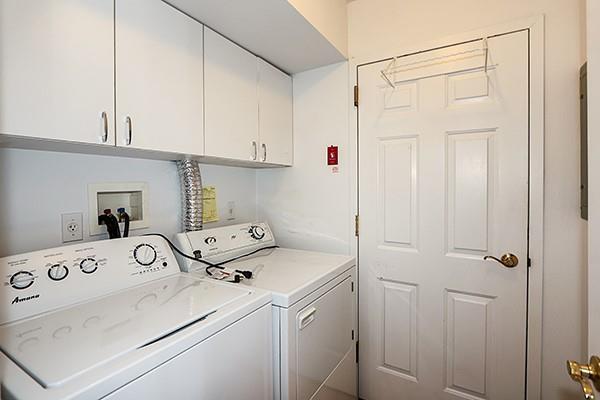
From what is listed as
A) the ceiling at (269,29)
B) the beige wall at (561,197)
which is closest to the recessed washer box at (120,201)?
the ceiling at (269,29)

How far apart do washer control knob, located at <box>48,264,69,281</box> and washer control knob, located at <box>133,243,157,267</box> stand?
24 cm

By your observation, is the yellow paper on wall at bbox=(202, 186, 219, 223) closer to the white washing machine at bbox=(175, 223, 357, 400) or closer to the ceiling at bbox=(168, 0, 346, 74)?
the white washing machine at bbox=(175, 223, 357, 400)

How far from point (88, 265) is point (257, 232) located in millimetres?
Answer: 978

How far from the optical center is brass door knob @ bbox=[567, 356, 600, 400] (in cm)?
59

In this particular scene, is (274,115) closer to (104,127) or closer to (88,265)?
(104,127)

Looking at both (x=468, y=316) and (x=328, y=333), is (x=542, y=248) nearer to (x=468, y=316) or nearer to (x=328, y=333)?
(x=468, y=316)

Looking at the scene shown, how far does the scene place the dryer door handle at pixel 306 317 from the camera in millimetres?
1200

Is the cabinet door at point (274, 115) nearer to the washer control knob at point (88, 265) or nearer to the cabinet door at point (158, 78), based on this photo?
the cabinet door at point (158, 78)

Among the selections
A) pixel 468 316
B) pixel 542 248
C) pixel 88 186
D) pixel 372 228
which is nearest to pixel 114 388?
pixel 88 186

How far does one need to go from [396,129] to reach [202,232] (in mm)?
1247

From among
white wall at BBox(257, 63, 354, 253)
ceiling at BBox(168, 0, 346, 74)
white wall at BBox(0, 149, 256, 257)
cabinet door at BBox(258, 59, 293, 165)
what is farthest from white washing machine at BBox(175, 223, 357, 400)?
ceiling at BBox(168, 0, 346, 74)

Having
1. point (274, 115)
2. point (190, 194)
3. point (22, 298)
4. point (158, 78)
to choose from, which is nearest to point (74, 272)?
point (22, 298)

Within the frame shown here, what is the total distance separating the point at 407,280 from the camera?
1.71 m

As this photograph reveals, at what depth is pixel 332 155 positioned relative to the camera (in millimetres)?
1910
